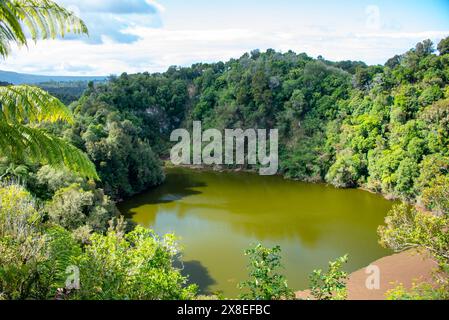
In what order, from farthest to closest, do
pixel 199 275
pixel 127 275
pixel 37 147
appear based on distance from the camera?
pixel 199 275 < pixel 127 275 < pixel 37 147

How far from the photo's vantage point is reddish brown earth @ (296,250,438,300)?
1412 cm

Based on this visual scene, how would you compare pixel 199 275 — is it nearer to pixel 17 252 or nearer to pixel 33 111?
pixel 17 252

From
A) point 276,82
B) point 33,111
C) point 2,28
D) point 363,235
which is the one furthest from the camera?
point 276,82

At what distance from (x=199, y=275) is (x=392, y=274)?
732 cm

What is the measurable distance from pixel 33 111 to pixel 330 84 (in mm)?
40179

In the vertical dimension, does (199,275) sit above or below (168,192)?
above

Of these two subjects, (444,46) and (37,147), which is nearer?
(37,147)

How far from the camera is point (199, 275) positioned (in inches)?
628

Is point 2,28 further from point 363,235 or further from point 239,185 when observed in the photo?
point 239,185

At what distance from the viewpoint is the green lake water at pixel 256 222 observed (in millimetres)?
16875

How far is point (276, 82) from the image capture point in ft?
148

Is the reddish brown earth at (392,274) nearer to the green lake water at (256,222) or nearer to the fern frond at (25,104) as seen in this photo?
the green lake water at (256,222)

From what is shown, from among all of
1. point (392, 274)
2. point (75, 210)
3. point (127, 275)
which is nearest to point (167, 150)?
point (75, 210)
